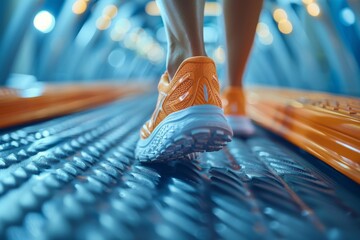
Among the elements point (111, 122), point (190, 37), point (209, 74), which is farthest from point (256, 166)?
point (111, 122)

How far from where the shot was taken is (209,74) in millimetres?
1521

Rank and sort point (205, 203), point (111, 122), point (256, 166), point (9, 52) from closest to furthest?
point (205, 203)
point (256, 166)
point (111, 122)
point (9, 52)

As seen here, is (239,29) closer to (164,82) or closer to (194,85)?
(164,82)

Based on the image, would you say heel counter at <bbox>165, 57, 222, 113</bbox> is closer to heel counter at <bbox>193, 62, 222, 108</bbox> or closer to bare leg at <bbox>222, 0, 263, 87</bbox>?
heel counter at <bbox>193, 62, 222, 108</bbox>

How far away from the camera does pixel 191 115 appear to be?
1.43 metres

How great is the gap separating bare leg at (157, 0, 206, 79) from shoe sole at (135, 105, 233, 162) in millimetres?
253

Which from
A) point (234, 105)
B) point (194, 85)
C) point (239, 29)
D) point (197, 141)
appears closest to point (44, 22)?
point (234, 105)

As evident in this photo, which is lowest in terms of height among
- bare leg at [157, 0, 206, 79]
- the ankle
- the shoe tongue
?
the shoe tongue

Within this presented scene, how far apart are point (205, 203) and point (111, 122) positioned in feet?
7.76

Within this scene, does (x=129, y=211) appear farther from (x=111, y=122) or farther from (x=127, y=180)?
(x=111, y=122)

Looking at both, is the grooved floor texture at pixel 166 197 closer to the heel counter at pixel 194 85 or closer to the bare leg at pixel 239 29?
the heel counter at pixel 194 85

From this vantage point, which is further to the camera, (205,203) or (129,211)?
(205,203)

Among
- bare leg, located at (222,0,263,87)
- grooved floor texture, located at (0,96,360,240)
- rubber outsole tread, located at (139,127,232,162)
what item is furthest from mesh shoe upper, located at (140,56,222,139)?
bare leg, located at (222,0,263,87)

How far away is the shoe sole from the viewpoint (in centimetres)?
140
